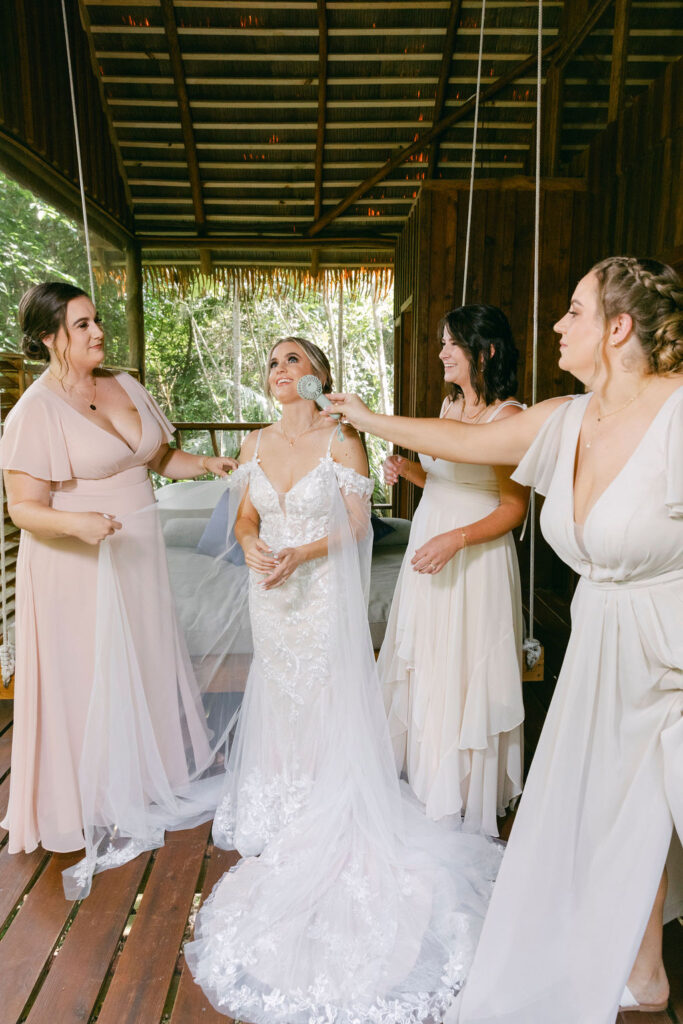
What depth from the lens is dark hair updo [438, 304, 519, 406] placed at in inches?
91.5

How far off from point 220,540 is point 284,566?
0.50 m

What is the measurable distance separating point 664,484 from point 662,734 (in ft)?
1.66

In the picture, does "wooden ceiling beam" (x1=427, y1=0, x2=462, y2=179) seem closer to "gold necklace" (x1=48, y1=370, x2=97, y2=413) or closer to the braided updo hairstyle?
"gold necklace" (x1=48, y1=370, x2=97, y2=413)

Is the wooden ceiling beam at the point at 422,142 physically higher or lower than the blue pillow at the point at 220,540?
higher

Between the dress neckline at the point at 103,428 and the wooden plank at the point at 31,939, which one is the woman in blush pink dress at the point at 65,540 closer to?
the dress neckline at the point at 103,428

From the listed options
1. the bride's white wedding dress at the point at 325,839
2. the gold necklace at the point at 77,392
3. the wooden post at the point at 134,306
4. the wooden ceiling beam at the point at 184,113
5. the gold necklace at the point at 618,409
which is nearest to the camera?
the gold necklace at the point at 618,409

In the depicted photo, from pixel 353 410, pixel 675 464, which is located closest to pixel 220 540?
pixel 353 410

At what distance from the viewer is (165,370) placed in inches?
500

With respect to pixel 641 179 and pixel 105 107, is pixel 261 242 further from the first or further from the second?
pixel 641 179

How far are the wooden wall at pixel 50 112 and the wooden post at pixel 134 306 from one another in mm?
653

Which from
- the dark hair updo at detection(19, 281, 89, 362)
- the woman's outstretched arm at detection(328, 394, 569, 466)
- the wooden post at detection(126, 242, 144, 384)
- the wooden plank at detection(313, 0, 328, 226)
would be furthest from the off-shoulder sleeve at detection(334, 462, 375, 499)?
the wooden post at detection(126, 242, 144, 384)

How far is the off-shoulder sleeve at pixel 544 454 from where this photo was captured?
1729 mm

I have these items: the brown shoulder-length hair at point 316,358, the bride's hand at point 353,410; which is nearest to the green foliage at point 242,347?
the brown shoulder-length hair at point 316,358

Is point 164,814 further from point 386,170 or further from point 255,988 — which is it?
point 386,170
